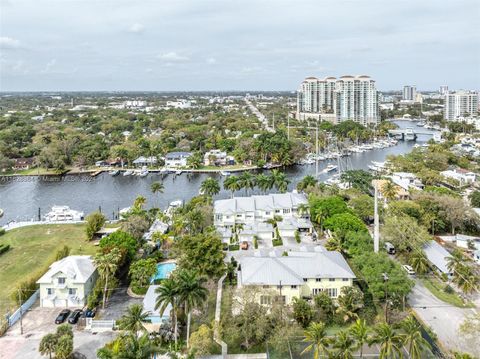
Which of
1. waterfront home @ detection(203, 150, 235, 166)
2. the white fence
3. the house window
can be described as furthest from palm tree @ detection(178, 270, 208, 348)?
waterfront home @ detection(203, 150, 235, 166)

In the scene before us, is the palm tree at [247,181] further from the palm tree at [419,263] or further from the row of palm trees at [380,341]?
the row of palm trees at [380,341]

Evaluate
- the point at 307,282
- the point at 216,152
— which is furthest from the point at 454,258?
the point at 216,152

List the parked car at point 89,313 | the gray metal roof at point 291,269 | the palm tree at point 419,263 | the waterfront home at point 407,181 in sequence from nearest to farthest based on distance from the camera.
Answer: the parked car at point 89,313 → the gray metal roof at point 291,269 → the palm tree at point 419,263 → the waterfront home at point 407,181

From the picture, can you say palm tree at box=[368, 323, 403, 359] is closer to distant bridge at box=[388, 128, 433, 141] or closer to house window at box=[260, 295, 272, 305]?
house window at box=[260, 295, 272, 305]

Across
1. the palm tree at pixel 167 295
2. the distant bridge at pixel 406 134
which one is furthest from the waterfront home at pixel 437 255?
the distant bridge at pixel 406 134

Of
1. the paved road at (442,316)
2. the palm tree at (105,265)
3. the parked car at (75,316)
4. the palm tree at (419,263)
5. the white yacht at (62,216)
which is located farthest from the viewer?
the white yacht at (62,216)

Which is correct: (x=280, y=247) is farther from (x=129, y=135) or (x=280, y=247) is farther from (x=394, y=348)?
(x=129, y=135)
